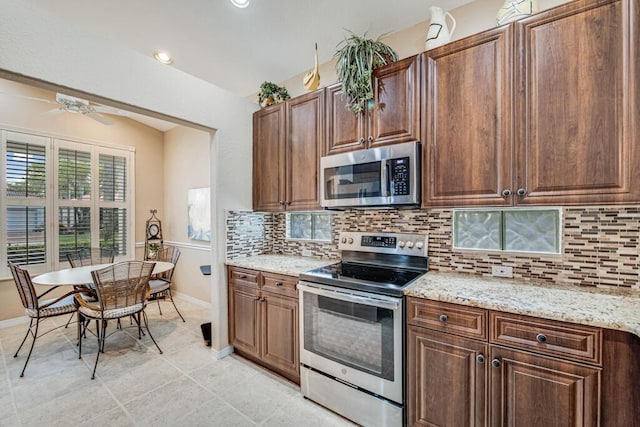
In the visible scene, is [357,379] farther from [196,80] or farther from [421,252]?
[196,80]

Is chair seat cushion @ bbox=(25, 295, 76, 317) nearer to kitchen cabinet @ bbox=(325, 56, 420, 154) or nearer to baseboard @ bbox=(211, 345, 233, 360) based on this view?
baseboard @ bbox=(211, 345, 233, 360)

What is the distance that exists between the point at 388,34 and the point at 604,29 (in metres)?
1.45

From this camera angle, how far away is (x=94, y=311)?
102 inches

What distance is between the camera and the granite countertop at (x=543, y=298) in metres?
1.16

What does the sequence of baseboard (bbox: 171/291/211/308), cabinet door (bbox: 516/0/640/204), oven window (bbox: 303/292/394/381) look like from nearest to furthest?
cabinet door (bbox: 516/0/640/204), oven window (bbox: 303/292/394/381), baseboard (bbox: 171/291/211/308)

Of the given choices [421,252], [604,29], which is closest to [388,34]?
[604,29]

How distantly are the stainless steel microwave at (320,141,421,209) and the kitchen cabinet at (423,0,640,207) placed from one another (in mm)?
108

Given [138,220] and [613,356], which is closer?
[613,356]

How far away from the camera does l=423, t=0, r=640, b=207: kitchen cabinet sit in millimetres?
1332

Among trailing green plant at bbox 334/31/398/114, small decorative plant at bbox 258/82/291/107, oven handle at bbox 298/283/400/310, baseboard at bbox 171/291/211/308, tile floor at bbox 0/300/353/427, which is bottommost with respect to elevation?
tile floor at bbox 0/300/353/427

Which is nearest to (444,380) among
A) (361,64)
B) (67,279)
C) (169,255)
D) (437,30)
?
(361,64)

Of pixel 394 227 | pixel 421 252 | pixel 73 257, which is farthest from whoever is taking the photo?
pixel 73 257

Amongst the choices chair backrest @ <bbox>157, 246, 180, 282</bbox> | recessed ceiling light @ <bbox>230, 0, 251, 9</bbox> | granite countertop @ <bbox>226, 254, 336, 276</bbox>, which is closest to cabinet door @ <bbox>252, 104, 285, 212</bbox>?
granite countertop @ <bbox>226, 254, 336, 276</bbox>

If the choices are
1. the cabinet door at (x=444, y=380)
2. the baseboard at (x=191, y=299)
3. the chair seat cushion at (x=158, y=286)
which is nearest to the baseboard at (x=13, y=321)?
the chair seat cushion at (x=158, y=286)
